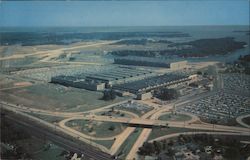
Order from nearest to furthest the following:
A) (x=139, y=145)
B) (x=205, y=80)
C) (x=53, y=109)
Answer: (x=139, y=145) < (x=53, y=109) < (x=205, y=80)

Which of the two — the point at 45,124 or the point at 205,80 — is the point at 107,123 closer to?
the point at 45,124

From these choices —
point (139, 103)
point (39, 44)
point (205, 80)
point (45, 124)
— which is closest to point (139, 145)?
point (45, 124)

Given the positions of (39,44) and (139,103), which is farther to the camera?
(39,44)

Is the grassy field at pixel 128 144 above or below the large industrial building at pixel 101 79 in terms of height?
below

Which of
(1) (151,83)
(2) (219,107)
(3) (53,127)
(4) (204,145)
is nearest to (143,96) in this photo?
(1) (151,83)

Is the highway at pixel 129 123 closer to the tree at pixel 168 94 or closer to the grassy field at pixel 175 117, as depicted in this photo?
the grassy field at pixel 175 117

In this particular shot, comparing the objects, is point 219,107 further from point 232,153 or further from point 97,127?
point 97,127

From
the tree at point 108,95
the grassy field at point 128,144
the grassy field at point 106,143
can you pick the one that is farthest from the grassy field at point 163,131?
the tree at point 108,95

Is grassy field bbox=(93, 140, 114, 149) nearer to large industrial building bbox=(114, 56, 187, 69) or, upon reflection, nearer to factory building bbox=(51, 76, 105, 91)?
factory building bbox=(51, 76, 105, 91)
